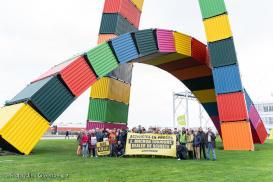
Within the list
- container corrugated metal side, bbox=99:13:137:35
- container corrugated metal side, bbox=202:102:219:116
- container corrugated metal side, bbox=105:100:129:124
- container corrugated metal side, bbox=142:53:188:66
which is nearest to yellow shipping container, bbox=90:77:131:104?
container corrugated metal side, bbox=105:100:129:124

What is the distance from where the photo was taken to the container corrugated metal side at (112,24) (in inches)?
927

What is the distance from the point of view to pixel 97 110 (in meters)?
21.9

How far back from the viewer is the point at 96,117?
21812 mm

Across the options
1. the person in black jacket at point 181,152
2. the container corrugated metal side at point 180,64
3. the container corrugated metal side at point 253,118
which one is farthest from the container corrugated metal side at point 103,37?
the container corrugated metal side at point 253,118

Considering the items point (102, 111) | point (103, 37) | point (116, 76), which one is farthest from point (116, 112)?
point (103, 37)

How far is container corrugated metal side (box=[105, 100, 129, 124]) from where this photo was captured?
22.1 meters

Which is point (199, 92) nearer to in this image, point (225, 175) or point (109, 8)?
point (109, 8)

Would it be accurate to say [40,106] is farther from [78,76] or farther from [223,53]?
[223,53]

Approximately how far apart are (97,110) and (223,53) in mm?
13362

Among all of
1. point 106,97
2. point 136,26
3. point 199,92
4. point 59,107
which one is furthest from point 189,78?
point 59,107

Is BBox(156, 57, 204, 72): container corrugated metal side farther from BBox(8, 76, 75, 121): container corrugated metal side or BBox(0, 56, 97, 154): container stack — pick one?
BBox(8, 76, 75, 121): container corrugated metal side

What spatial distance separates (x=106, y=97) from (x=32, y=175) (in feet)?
47.5

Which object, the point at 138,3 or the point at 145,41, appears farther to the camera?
the point at 138,3

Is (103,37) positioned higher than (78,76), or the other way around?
(103,37)
